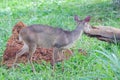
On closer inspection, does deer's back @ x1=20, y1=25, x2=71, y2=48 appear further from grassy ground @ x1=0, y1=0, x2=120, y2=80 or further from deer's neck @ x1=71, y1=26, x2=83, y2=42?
grassy ground @ x1=0, y1=0, x2=120, y2=80

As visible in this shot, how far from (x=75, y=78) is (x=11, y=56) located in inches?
67.2

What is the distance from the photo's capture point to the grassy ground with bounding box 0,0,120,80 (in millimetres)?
6736

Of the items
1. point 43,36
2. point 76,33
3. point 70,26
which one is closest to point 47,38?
point 43,36

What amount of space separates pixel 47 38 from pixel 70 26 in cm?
297

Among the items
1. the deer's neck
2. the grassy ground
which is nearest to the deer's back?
the deer's neck

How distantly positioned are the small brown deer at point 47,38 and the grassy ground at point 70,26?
30cm

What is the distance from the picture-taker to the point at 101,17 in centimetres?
1160

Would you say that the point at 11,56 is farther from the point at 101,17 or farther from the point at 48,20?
the point at 101,17

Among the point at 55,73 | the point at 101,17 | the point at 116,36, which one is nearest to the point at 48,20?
the point at 101,17

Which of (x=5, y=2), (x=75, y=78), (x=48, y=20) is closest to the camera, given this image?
(x=75, y=78)

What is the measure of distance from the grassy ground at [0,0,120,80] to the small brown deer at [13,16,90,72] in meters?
0.30

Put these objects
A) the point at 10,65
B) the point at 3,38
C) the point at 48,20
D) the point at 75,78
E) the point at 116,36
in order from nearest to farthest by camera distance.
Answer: the point at 75,78 < the point at 10,65 < the point at 116,36 < the point at 3,38 < the point at 48,20

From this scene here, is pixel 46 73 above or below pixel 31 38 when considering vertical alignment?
below

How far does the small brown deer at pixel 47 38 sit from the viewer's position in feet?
24.9
